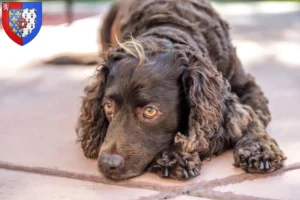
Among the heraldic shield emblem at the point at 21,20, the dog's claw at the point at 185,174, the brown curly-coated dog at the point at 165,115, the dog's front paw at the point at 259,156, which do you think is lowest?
the dog's claw at the point at 185,174

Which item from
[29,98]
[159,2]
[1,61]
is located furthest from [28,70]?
[159,2]

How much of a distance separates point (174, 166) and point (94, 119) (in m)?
0.62

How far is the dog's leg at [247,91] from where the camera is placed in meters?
3.79

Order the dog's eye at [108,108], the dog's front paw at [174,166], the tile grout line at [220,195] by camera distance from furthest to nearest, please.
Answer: the dog's eye at [108,108] < the dog's front paw at [174,166] < the tile grout line at [220,195]

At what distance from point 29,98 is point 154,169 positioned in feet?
6.43

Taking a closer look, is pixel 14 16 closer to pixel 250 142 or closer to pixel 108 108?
pixel 108 108

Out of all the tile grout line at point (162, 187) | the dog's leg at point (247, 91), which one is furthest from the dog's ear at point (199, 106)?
the dog's leg at point (247, 91)

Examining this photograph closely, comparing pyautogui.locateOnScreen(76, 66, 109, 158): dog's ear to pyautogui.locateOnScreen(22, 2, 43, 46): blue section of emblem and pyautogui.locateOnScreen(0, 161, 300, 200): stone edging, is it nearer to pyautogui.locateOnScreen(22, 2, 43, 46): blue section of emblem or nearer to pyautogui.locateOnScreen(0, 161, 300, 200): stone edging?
pyautogui.locateOnScreen(0, 161, 300, 200): stone edging

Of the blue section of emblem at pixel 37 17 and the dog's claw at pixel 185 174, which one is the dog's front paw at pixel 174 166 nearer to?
the dog's claw at pixel 185 174

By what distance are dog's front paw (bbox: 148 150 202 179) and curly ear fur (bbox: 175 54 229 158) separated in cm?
6

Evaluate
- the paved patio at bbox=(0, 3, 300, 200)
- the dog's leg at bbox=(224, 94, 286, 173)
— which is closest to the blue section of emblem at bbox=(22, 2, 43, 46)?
the paved patio at bbox=(0, 3, 300, 200)

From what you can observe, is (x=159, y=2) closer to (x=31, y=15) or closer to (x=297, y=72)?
(x=31, y=15)

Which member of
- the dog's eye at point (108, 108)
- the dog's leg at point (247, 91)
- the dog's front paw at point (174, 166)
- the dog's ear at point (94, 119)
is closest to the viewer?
the dog's front paw at point (174, 166)

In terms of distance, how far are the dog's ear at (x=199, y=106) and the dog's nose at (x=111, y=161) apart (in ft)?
1.14
